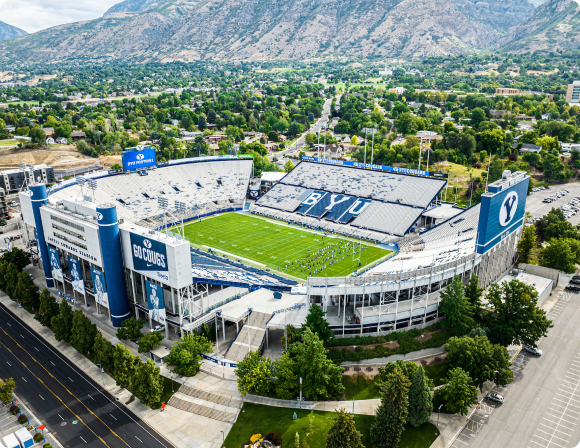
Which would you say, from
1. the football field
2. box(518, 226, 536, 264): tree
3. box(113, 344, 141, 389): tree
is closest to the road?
box(518, 226, 536, 264): tree

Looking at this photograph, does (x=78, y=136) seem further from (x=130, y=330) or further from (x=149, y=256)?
(x=130, y=330)

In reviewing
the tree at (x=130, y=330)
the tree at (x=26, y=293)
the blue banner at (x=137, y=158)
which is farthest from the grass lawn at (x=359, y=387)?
the blue banner at (x=137, y=158)

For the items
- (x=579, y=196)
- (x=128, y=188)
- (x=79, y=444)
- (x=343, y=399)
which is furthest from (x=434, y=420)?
(x=579, y=196)

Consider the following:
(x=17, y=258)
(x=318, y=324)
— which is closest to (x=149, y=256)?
(x=318, y=324)

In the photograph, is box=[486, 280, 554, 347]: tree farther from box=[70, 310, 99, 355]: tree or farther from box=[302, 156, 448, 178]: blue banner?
box=[302, 156, 448, 178]: blue banner

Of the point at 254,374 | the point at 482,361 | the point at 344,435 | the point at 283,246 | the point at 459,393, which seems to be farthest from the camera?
the point at 283,246

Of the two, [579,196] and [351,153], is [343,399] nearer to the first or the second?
[579,196]
